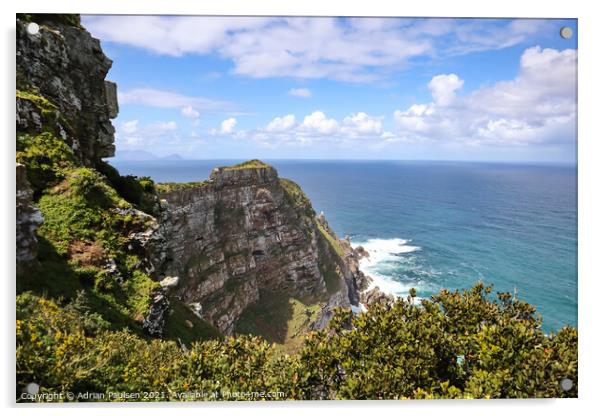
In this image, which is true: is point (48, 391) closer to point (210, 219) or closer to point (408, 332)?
point (408, 332)

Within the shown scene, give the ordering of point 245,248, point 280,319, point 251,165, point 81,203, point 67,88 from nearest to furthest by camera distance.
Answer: point 81,203, point 67,88, point 280,319, point 245,248, point 251,165

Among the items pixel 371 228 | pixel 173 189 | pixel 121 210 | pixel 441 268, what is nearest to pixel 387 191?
→ pixel 371 228

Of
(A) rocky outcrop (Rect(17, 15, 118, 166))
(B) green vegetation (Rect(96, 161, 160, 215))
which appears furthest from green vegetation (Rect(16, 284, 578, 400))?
(B) green vegetation (Rect(96, 161, 160, 215))

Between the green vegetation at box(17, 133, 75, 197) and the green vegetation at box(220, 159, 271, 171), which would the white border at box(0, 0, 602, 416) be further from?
the green vegetation at box(220, 159, 271, 171)

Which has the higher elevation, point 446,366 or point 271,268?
point 446,366

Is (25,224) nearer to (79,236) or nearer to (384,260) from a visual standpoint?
(79,236)

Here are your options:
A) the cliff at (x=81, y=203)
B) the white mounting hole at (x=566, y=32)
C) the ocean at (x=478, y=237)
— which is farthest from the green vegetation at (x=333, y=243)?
the white mounting hole at (x=566, y=32)
